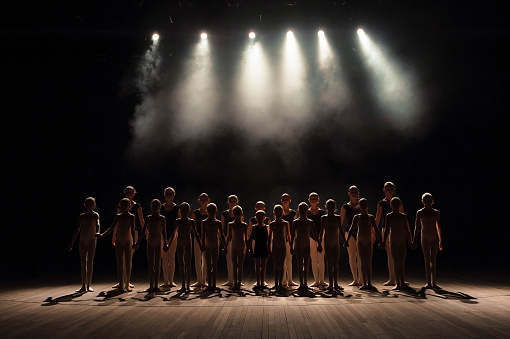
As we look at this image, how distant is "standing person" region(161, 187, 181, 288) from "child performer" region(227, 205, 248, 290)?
1.13 metres

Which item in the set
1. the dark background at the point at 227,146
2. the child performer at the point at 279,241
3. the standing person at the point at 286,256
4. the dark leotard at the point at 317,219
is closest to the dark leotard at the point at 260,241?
the child performer at the point at 279,241

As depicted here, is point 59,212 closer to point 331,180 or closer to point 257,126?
point 257,126

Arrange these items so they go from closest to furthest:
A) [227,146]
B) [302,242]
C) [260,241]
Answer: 1. [302,242]
2. [260,241]
3. [227,146]

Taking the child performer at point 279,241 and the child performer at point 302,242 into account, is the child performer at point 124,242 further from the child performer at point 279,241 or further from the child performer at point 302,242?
the child performer at point 302,242

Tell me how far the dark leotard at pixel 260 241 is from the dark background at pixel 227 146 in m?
5.44

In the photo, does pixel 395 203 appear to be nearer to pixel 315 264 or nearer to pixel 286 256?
pixel 315 264

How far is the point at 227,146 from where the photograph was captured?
39.9ft

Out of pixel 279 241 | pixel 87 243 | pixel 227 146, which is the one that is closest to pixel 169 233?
pixel 87 243

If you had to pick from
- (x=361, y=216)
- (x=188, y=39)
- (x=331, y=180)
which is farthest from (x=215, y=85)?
(x=361, y=216)

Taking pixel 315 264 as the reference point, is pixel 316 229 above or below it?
above

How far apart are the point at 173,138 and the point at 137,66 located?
2.39m

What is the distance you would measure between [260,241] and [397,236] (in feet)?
7.31

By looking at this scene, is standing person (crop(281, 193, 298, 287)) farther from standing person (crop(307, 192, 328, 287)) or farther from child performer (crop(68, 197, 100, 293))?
child performer (crop(68, 197, 100, 293))

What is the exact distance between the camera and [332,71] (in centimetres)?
1188
